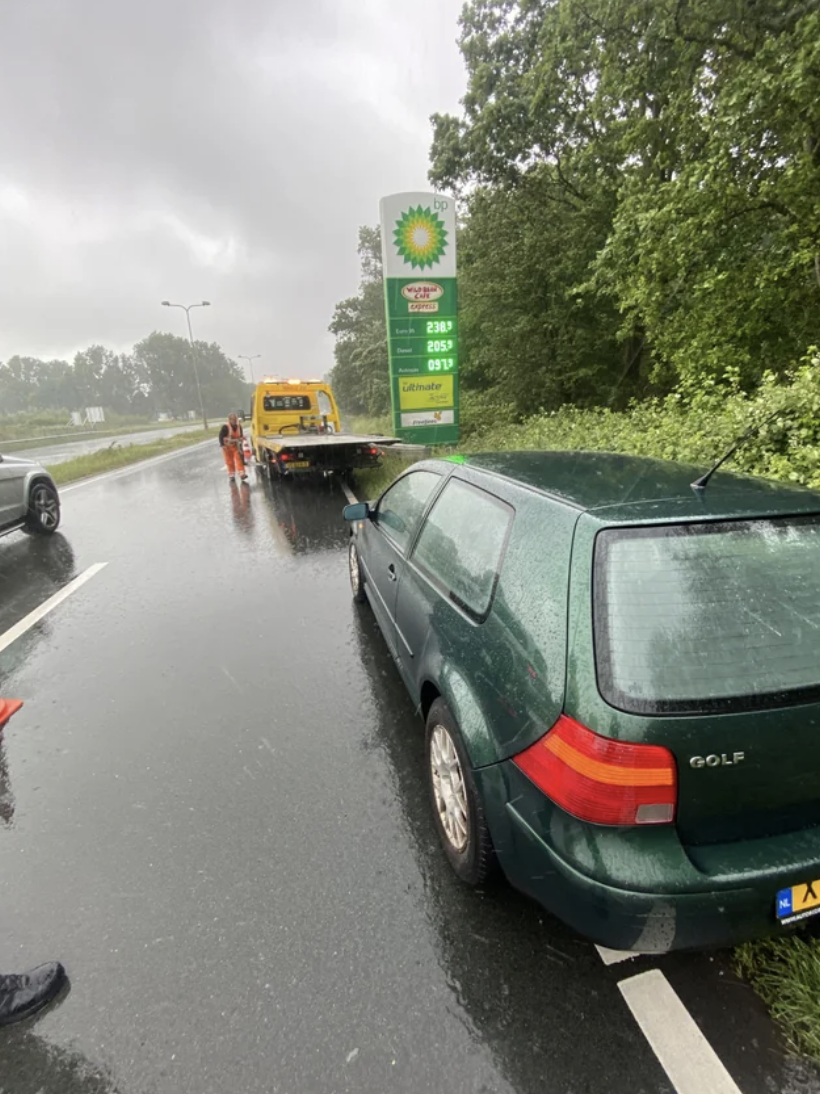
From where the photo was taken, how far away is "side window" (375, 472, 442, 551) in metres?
3.21

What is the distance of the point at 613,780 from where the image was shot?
1.42 meters

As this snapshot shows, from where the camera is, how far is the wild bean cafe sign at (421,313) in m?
10.8

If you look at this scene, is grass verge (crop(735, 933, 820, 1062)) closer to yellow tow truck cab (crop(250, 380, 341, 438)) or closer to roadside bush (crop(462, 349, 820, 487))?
roadside bush (crop(462, 349, 820, 487))

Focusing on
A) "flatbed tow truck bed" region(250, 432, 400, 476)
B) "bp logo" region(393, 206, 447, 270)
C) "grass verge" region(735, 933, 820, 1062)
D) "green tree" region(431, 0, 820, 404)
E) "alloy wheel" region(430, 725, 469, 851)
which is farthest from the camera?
"bp logo" region(393, 206, 447, 270)

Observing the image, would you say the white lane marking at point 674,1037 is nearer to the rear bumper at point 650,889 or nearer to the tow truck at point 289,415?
the rear bumper at point 650,889

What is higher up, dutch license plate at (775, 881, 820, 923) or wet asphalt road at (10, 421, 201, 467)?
wet asphalt road at (10, 421, 201, 467)

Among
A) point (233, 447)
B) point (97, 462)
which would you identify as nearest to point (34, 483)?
point (233, 447)

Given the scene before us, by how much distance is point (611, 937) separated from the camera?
58.2 inches

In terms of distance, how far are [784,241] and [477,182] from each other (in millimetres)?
8802

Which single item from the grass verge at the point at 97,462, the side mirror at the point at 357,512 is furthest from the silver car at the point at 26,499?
the grass verge at the point at 97,462

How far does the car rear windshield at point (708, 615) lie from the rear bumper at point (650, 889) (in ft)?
1.33

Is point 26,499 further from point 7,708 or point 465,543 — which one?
point 465,543

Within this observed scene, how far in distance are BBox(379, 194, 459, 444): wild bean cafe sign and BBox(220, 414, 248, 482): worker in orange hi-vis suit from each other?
398cm

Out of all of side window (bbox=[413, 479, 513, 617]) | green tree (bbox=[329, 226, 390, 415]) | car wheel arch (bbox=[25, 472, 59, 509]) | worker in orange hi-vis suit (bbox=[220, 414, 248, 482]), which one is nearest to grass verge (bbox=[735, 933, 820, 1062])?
side window (bbox=[413, 479, 513, 617])
